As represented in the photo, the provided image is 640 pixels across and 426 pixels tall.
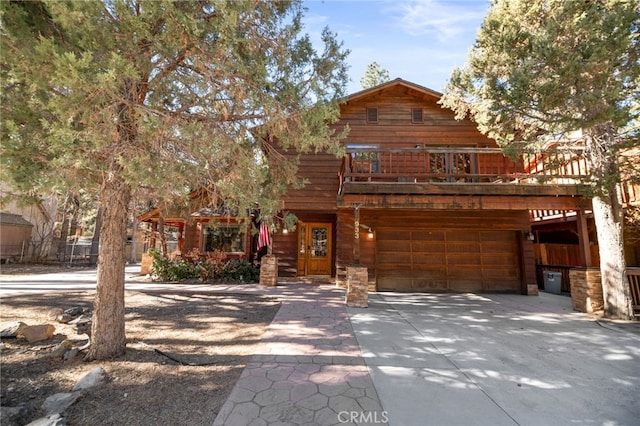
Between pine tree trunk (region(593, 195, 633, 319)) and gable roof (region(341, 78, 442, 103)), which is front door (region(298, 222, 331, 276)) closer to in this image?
gable roof (region(341, 78, 442, 103))

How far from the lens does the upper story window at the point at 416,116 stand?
10055 mm

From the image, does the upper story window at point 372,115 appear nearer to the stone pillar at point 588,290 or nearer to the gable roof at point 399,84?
the gable roof at point 399,84

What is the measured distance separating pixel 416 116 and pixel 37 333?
11076 millimetres

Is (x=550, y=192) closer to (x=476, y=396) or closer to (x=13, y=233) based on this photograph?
(x=476, y=396)

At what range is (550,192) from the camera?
22.9ft

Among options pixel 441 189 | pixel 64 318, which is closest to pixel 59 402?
pixel 64 318

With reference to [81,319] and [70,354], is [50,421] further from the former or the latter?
[81,319]

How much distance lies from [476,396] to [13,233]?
957 inches

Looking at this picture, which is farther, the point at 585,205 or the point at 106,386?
the point at 585,205

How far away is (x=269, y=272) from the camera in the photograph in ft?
30.5

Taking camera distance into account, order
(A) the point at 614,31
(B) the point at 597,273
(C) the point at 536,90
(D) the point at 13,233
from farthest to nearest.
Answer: (D) the point at 13,233 < (B) the point at 597,273 < (C) the point at 536,90 < (A) the point at 614,31

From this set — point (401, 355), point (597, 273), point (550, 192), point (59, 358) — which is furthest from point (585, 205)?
point (59, 358)

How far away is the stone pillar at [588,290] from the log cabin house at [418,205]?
66cm

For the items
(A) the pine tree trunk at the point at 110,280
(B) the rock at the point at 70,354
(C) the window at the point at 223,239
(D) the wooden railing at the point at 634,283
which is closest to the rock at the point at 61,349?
(B) the rock at the point at 70,354
